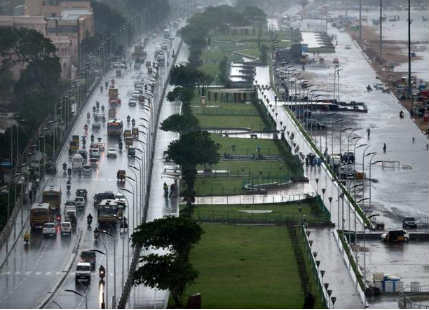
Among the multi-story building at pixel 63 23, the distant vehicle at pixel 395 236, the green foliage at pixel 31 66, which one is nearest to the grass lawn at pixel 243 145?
the green foliage at pixel 31 66

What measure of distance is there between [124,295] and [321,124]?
38346 mm

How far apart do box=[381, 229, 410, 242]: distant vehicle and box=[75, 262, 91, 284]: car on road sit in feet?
34.6

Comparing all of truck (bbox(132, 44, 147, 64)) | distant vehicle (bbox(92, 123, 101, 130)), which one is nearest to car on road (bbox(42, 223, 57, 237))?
distant vehicle (bbox(92, 123, 101, 130))

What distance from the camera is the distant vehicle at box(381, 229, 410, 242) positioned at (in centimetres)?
5212

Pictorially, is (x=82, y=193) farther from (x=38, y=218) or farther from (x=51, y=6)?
(x=51, y=6)

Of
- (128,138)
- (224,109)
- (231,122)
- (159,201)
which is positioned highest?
(224,109)

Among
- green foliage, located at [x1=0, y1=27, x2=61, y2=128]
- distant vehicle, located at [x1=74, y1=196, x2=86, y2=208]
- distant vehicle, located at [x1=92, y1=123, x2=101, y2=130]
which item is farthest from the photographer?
green foliage, located at [x1=0, y1=27, x2=61, y2=128]

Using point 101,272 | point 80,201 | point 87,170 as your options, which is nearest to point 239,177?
point 87,170

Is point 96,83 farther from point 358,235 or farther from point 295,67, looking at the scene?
point 358,235

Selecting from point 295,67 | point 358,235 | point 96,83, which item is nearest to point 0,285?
point 358,235

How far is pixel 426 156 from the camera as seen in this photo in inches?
2822

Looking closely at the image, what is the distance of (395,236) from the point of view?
171ft

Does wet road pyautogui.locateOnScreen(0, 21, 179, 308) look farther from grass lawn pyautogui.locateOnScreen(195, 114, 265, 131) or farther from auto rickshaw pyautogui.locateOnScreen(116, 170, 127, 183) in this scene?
grass lawn pyautogui.locateOnScreen(195, 114, 265, 131)

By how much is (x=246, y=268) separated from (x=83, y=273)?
15.2ft
